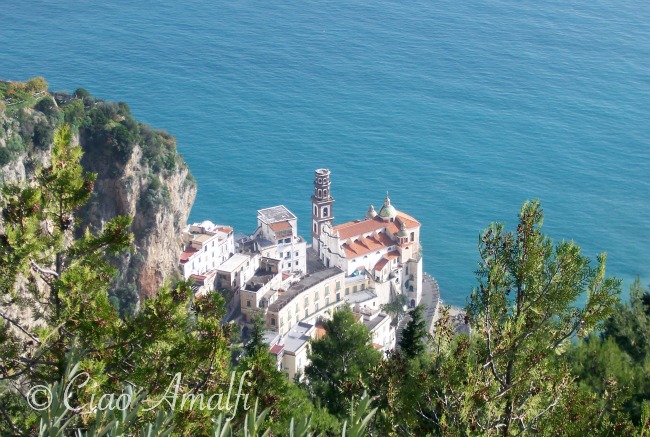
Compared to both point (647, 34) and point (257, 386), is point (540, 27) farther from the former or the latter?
point (257, 386)

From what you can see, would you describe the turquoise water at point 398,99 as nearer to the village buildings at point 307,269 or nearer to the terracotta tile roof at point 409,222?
the terracotta tile roof at point 409,222

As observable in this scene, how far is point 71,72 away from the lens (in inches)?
3241

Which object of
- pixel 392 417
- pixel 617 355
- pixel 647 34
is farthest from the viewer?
pixel 647 34

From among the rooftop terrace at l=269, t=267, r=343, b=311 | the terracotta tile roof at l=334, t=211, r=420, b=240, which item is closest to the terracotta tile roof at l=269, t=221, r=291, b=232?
the rooftop terrace at l=269, t=267, r=343, b=311

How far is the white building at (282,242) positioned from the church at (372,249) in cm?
170

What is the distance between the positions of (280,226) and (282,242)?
86 centimetres

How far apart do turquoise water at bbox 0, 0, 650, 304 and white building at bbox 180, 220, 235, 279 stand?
15.1 meters

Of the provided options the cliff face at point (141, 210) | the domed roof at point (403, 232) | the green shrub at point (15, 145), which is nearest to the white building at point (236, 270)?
the cliff face at point (141, 210)

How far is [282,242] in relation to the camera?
46.4 meters

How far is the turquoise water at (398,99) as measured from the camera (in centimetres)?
6544

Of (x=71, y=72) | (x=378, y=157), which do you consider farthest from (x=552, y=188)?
(x=71, y=72)

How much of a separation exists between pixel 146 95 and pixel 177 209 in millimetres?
38600

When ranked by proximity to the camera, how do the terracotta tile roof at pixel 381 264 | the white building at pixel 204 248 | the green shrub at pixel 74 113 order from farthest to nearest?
1. the terracotta tile roof at pixel 381 264
2. the white building at pixel 204 248
3. the green shrub at pixel 74 113

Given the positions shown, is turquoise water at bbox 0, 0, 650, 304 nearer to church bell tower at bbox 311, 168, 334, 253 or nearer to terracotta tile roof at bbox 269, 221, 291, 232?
church bell tower at bbox 311, 168, 334, 253
